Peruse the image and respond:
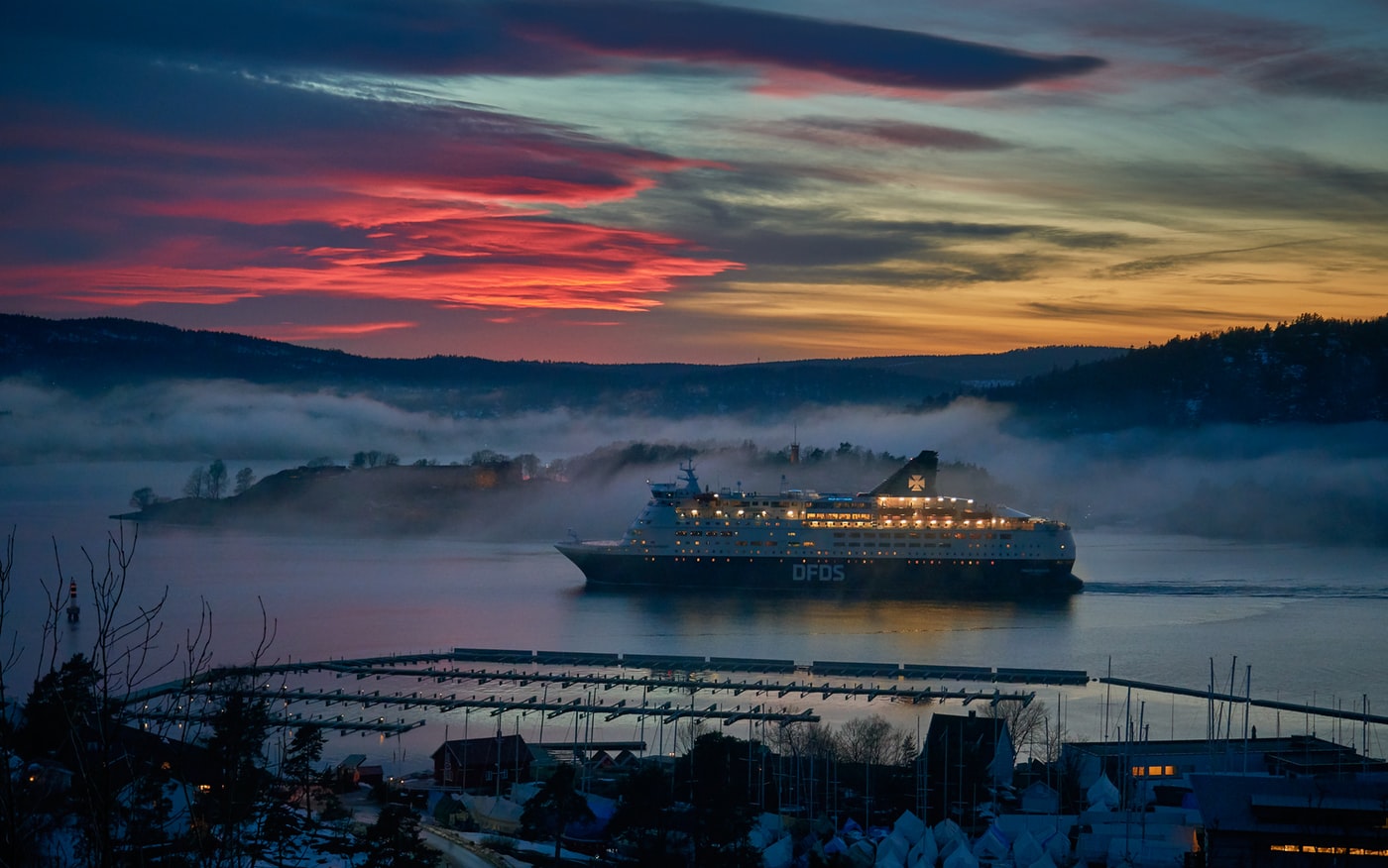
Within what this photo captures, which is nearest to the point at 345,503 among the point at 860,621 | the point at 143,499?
the point at 143,499

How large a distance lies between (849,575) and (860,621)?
13.9ft

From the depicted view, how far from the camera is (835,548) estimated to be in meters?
26.7

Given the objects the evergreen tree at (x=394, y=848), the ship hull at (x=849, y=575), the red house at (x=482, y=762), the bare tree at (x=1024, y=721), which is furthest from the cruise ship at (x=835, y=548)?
the evergreen tree at (x=394, y=848)

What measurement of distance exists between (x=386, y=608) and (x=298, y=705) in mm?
10432

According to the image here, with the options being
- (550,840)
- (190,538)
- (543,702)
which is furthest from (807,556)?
(190,538)

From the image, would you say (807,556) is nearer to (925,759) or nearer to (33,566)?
(925,759)

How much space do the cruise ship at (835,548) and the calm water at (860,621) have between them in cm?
92

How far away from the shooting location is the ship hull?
84.8ft

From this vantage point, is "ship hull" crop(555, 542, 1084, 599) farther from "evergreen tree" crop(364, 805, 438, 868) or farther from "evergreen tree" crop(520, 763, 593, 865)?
"evergreen tree" crop(364, 805, 438, 868)

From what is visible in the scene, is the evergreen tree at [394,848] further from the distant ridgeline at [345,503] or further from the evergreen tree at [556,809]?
the distant ridgeline at [345,503]

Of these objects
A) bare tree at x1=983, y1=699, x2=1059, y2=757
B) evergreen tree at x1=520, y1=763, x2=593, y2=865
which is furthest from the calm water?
evergreen tree at x1=520, y1=763, x2=593, y2=865

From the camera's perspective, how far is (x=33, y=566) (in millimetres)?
32094

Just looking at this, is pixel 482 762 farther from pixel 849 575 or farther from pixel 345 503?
pixel 345 503

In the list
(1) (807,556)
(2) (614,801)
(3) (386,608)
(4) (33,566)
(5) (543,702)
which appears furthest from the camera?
(4) (33,566)
